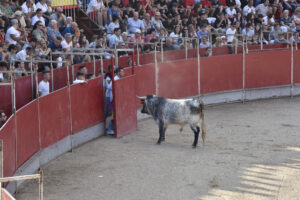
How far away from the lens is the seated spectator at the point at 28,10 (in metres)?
16.6

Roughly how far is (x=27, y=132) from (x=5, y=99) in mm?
1105

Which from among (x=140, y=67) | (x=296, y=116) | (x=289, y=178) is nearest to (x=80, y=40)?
(x=140, y=67)

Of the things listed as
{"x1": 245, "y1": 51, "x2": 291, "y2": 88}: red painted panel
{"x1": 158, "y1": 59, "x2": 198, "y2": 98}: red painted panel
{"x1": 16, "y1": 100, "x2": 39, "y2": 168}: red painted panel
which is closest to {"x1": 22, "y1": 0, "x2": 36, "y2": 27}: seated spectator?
{"x1": 158, "y1": 59, "x2": 198, "y2": 98}: red painted panel

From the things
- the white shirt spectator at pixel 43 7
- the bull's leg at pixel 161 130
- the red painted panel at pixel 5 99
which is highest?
the white shirt spectator at pixel 43 7

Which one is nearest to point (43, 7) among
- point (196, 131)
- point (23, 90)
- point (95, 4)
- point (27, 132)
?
point (95, 4)

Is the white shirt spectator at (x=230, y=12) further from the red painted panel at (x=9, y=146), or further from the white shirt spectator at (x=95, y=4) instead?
the red painted panel at (x=9, y=146)

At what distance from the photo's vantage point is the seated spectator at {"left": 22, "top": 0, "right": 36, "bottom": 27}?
16594 millimetres

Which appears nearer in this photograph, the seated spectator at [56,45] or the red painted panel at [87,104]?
the red painted panel at [87,104]

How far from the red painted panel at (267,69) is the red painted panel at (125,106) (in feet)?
18.3

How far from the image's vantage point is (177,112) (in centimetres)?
1306

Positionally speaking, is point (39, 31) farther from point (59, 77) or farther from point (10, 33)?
point (59, 77)

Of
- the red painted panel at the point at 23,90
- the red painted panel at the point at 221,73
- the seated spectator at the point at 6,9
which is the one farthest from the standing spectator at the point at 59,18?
the red painted panel at the point at 23,90

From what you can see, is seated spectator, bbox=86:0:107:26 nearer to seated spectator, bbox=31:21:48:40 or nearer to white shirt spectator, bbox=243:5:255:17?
seated spectator, bbox=31:21:48:40

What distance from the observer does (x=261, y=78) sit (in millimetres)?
19531
